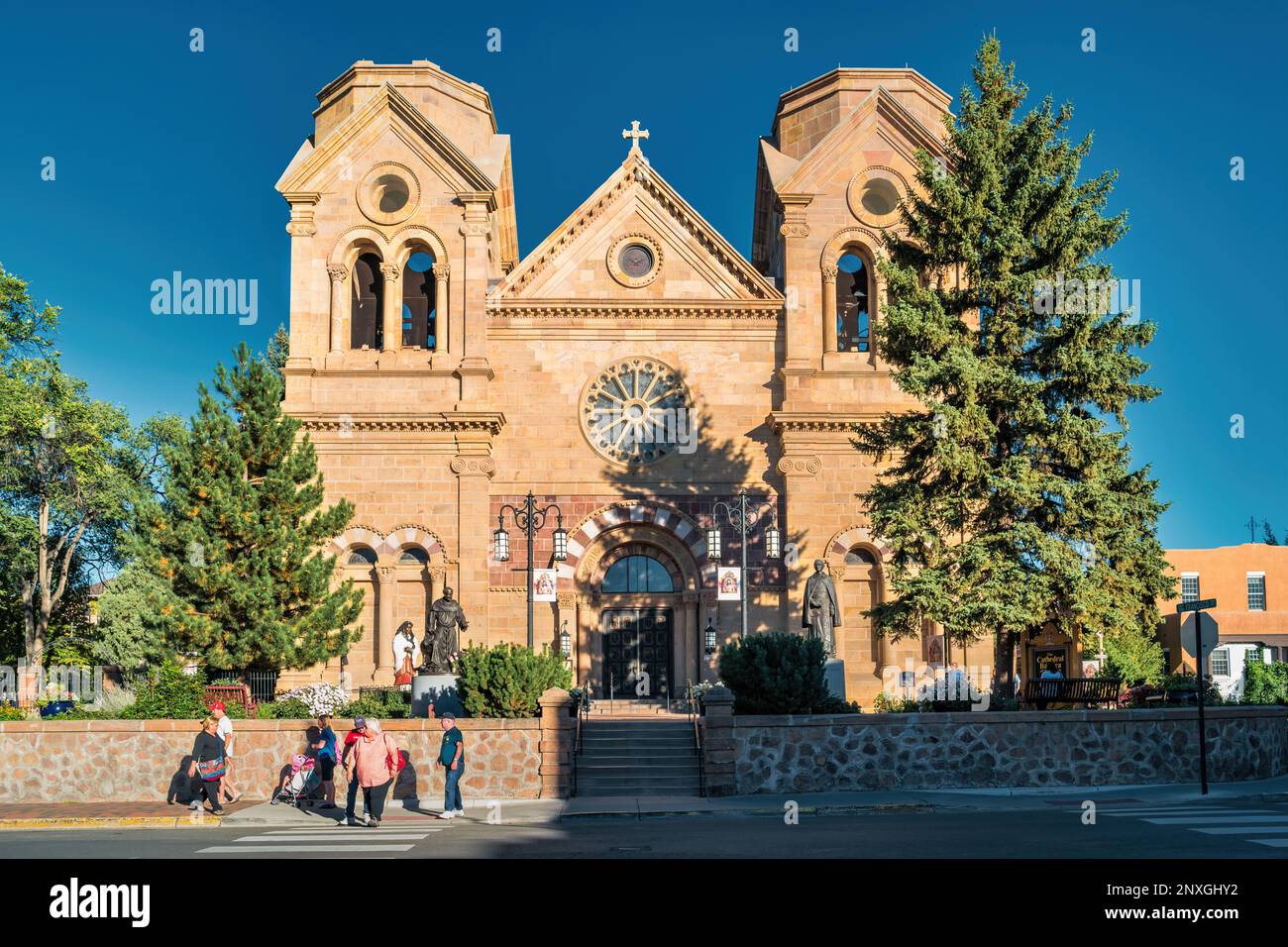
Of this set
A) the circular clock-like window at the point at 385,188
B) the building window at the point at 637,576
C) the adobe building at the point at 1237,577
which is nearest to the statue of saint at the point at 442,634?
the building window at the point at 637,576

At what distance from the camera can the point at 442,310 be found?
3597 cm

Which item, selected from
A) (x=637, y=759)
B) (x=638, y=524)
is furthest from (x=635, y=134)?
(x=637, y=759)

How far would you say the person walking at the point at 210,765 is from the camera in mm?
20609

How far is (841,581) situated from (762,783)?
12.4 m

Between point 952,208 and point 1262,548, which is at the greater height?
point 952,208

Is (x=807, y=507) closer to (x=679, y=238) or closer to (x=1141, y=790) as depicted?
(x=679, y=238)

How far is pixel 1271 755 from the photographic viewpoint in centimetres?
2420

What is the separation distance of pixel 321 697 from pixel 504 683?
275 inches

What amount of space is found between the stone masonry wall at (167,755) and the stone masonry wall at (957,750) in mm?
3913

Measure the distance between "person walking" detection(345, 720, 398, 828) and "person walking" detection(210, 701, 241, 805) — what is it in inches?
138

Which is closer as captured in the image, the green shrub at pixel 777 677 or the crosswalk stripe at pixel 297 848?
the crosswalk stripe at pixel 297 848

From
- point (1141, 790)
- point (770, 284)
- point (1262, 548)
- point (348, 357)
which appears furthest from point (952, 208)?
point (1262, 548)

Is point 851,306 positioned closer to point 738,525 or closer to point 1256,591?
point 738,525

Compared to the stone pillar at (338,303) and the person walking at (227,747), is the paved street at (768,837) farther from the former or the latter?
the stone pillar at (338,303)
